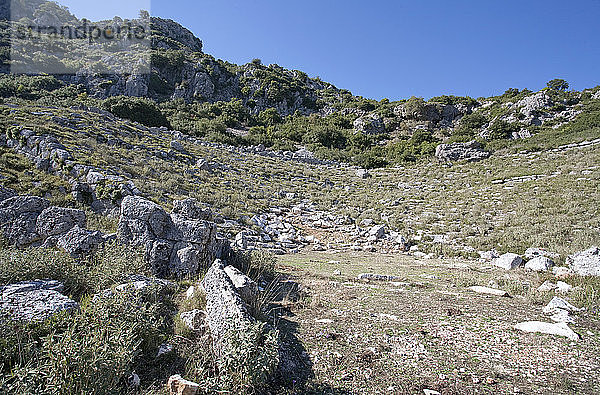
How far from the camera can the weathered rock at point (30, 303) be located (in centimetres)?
304

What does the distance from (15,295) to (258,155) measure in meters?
28.2

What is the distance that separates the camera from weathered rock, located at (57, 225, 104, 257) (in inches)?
216

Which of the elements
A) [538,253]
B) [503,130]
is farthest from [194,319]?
[503,130]

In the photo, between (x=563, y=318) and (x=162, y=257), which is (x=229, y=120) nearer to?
(x=162, y=257)

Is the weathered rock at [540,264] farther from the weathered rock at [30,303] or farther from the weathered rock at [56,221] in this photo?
the weathered rock at [56,221]

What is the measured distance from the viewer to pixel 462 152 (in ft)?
96.6

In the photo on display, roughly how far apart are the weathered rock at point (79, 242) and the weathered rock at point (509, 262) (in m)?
11.9

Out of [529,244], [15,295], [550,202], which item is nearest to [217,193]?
[15,295]

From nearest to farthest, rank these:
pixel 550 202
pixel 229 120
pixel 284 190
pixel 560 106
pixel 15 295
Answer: pixel 15 295 < pixel 550 202 < pixel 284 190 < pixel 560 106 < pixel 229 120

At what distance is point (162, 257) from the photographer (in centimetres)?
606

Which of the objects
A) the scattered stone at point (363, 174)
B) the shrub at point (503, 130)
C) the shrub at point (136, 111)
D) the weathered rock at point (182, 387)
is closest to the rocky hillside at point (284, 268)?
the weathered rock at point (182, 387)

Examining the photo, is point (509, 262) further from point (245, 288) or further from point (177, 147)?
point (177, 147)

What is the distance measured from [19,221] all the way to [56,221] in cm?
75

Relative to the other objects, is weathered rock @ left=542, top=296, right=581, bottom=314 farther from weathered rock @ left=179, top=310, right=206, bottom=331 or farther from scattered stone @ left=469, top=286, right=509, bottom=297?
weathered rock @ left=179, top=310, right=206, bottom=331
